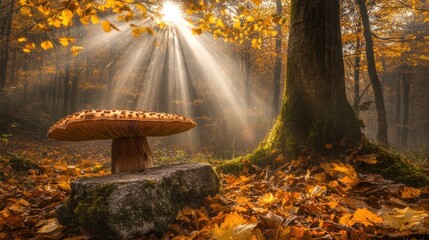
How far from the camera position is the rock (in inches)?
78.9

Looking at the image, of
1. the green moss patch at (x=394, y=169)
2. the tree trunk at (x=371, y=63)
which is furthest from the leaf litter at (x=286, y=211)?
the tree trunk at (x=371, y=63)

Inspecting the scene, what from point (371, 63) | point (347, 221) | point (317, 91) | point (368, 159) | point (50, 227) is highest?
point (371, 63)

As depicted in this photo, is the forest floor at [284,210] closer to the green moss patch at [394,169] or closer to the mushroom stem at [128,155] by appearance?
the green moss patch at [394,169]

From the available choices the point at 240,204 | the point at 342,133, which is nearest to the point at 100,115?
the point at 240,204

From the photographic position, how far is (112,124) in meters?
2.32

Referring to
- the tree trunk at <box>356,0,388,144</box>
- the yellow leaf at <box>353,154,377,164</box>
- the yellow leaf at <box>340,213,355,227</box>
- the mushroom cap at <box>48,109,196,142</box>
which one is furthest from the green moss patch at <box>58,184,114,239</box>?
the tree trunk at <box>356,0,388,144</box>

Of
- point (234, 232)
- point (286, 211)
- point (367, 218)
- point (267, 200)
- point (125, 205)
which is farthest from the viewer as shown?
point (267, 200)

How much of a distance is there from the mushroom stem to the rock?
413 mm

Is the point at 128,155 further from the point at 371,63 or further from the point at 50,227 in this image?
the point at 371,63

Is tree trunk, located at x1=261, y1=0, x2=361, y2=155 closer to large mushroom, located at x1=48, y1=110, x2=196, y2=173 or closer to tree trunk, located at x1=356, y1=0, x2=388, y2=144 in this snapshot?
large mushroom, located at x1=48, y1=110, x2=196, y2=173

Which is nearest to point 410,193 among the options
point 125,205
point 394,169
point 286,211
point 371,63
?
point 394,169

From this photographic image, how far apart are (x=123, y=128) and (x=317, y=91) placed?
2.72 metres

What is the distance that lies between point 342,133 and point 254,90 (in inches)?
1306

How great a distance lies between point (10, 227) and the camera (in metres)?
2.28
